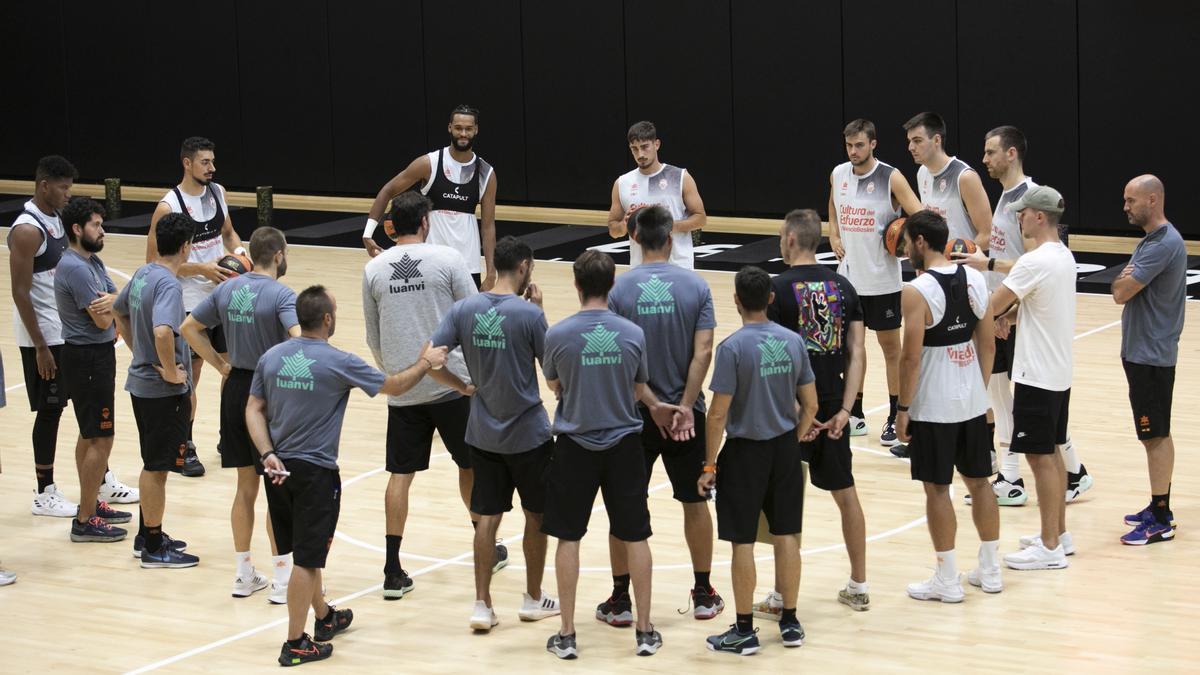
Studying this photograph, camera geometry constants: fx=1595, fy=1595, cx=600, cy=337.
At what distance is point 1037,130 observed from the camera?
1680 centimetres

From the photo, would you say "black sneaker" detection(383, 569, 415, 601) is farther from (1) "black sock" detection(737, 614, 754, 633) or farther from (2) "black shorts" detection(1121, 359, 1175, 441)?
(2) "black shorts" detection(1121, 359, 1175, 441)

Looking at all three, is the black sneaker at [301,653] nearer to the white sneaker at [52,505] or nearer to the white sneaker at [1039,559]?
the white sneaker at [52,505]

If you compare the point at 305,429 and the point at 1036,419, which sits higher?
the point at 305,429

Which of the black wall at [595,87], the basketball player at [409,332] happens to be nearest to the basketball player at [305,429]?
the basketball player at [409,332]

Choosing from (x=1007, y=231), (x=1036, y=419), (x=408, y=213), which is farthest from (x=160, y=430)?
(x=1007, y=231)

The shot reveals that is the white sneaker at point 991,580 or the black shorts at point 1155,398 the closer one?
the white sneaker at point 991,580

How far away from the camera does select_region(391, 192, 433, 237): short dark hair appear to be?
7.61 metres

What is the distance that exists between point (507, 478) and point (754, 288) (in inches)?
55.7

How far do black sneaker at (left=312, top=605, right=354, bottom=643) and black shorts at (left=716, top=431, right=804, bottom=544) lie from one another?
1.78 m

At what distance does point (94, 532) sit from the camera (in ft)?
28.6

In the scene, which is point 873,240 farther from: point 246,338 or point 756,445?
point 246,338

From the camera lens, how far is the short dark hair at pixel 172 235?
8062mm

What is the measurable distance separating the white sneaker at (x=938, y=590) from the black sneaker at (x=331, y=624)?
2608 millimetres

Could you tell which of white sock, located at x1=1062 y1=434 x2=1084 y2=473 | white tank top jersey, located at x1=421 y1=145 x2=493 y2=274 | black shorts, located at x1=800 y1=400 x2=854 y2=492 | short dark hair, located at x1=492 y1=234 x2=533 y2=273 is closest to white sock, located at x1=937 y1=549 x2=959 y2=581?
black shorts, located at x1=800 y1=400 x2=854 y2=492
